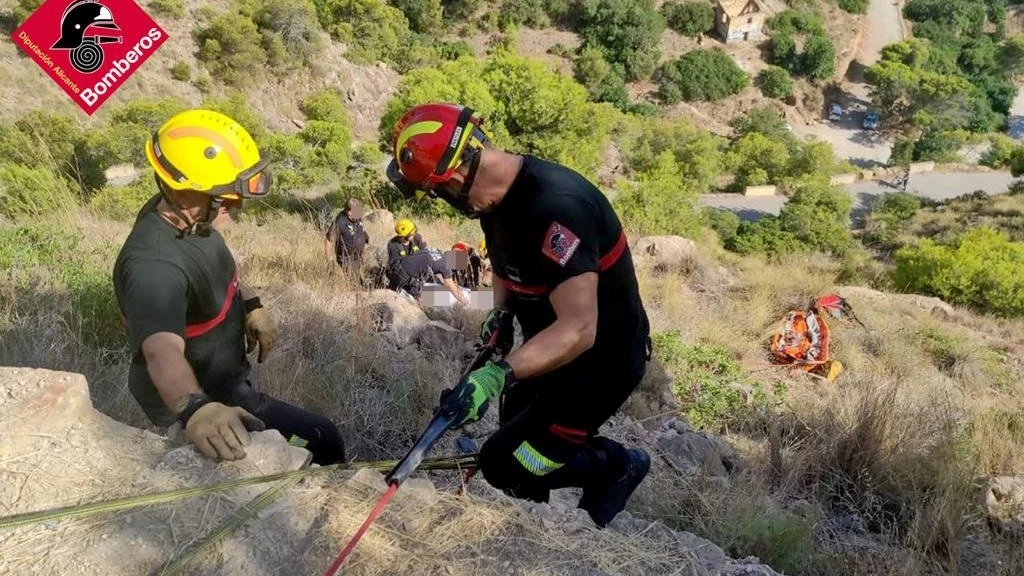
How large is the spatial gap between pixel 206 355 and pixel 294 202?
13.1m

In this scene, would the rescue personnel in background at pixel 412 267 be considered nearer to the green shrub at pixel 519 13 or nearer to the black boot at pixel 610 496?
the black boot at pixel 610 496

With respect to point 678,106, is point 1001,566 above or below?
above

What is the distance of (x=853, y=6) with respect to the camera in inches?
1853

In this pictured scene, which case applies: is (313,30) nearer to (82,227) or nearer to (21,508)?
(82,227)

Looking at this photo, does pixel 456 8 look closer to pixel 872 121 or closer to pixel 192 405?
pixel 872 121

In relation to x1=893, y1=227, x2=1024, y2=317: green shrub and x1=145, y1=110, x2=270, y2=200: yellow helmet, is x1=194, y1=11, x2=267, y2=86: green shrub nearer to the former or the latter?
x1=893, y1=227, x2=1024, y2=317: green shrub

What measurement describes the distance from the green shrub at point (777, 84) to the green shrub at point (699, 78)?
4.47ft

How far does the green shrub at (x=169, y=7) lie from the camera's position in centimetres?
2559

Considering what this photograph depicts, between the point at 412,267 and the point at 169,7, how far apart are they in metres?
24.8

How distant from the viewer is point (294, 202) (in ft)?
49.1

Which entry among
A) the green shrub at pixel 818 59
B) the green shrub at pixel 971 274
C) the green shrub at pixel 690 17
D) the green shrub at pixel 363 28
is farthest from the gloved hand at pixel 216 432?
the green shrub at pixel 818 59

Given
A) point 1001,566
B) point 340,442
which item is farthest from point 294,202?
point 1001,566

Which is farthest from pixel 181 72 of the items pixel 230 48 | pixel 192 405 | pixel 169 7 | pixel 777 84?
pixel 777 84

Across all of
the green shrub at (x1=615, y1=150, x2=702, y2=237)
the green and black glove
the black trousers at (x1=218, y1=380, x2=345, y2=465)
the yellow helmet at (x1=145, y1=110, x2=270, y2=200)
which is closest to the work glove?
the black trousers at (x1=218, y1=380, x2=345, y2=465)
